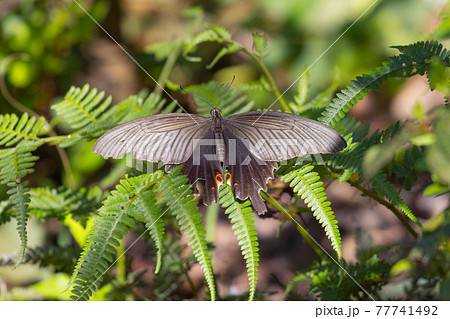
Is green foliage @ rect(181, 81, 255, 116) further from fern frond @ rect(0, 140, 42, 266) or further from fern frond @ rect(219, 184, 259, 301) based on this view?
fern frond @ rect(0, 140, 42, 266)

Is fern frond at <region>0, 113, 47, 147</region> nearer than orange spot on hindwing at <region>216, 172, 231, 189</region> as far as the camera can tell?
No

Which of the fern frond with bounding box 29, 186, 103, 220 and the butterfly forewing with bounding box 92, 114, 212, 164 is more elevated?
the butterfly forewing with bounding box 92, 114, 212, 164

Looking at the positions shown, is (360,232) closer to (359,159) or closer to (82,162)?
(359,159)

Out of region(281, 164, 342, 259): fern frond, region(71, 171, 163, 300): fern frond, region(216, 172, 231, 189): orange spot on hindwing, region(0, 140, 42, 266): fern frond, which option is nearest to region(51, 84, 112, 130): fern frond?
region(0, 140, 42, 266): fern frond

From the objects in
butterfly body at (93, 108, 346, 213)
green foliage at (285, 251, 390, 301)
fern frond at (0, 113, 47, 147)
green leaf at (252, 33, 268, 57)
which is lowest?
green foliage at (285, 251, 390, 301)

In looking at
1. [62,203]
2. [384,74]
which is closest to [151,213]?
[62,203]

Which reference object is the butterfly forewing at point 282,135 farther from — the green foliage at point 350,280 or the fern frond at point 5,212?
the fern frond at point 5,212

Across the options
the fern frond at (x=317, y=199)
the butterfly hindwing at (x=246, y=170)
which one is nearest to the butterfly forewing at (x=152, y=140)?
the butterfly hindwing at (x=246, y=170)
